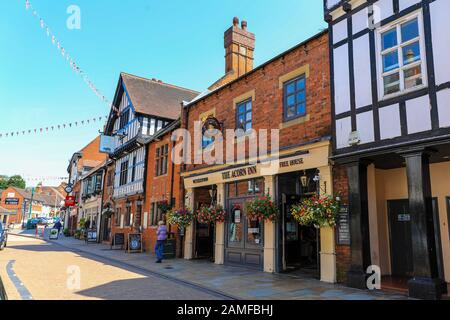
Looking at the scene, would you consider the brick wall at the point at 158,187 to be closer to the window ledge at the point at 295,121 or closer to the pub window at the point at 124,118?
the pub window at the point at 124,118

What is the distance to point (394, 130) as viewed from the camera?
7.47 metres

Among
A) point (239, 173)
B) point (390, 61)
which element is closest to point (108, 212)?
point (239, 173)

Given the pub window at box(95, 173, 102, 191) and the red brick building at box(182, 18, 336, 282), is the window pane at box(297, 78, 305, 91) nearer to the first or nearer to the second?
the red brick building at box(182, 18, 336, 282)

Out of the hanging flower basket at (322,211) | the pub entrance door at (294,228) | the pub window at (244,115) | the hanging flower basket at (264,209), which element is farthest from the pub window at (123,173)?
the hanging flower basket at (322,211)

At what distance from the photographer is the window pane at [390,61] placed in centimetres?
775

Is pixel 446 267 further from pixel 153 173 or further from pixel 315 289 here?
pixel 153 173

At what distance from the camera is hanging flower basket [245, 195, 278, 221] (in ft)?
33.4

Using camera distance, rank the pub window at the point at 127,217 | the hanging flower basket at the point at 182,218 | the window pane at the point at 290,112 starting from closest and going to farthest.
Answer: the window pane at the point at 290,112 < the hanging flower basket at the point at 182,218 < the pub window at the point at 127,217

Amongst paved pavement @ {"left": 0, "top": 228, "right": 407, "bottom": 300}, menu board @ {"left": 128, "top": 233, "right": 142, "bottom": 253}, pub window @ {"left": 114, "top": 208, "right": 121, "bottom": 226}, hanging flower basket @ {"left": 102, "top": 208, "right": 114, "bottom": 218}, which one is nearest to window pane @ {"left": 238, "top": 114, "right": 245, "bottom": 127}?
paved pavement @ {"left": 0, "top": 228, "right": 407, "bottom": 300}

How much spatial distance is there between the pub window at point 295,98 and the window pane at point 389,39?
8.27 feet

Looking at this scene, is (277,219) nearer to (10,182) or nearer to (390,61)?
(390,61)

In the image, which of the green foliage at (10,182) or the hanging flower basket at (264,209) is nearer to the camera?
the hanging flower basket at (264,209)
